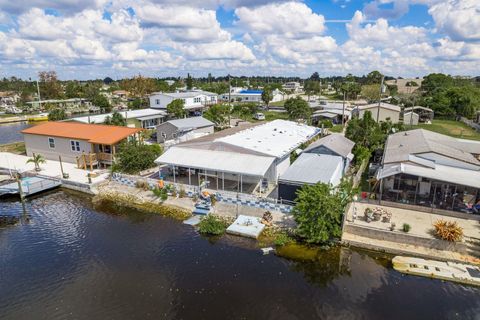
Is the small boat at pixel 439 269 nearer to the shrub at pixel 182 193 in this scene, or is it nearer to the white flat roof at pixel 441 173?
the white flat roof at pixel 441 173

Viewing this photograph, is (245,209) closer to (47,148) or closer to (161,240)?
(161,240)

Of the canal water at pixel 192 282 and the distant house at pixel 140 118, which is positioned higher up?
the distant house at pixel 140 118

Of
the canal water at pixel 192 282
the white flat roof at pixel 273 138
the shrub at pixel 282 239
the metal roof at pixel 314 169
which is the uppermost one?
the white flat roof at pixel 273 138

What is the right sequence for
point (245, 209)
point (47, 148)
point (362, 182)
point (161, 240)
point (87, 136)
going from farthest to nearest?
point (47, 148) → point (87, 136) → point (362, 182) → point (245, 209) → point (161, 240)

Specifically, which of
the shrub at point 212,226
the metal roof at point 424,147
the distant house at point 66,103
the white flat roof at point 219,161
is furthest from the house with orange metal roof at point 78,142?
the distant house at point 66,103

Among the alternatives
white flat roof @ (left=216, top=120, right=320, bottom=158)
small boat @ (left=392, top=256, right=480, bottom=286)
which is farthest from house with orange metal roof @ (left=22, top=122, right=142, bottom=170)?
small boat @ (left=392, top=256, right=480, bottom=286)

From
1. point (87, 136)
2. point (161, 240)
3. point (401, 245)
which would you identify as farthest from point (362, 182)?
point (87, 136)

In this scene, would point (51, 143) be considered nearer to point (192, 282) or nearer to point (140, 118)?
point (140, 118)

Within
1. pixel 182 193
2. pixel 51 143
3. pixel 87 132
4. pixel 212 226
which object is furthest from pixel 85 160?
pixel 212 226
